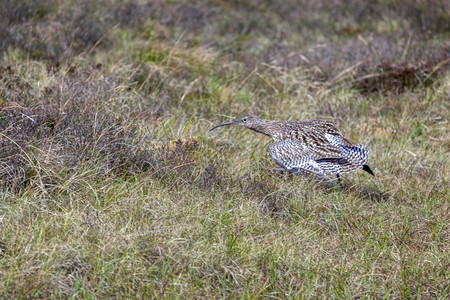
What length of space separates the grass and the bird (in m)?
0.14

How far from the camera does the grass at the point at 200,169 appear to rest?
3.62m

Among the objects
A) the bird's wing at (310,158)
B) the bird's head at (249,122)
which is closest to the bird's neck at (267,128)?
the bird's head at (249,122)

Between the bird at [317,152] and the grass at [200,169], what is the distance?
0.46 feet

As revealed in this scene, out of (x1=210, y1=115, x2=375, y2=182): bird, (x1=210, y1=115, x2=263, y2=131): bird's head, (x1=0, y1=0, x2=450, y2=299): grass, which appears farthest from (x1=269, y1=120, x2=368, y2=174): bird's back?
(x1=210, y1=115, x2=263, y2=131): bird's head

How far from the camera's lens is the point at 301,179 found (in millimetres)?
5094

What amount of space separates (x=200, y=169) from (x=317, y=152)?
1.00 metres

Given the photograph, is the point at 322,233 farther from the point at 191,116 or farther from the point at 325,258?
the point at 191,116

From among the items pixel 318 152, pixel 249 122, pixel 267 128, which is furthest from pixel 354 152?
pixel 249 122

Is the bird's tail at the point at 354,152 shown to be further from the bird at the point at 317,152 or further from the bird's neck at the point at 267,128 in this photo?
the bird's neck at the point at 267,128

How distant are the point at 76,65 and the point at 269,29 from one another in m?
4.17

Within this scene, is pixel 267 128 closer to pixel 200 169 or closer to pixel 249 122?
pixel 249 122

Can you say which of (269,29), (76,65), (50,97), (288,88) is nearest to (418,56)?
(288,88)

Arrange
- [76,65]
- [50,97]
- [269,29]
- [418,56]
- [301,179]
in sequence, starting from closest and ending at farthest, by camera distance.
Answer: [301,179]
[50,97]
[76,65]
[418,56]
[269,29]

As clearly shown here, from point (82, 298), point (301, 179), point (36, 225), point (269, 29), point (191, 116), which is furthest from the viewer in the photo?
point (269, 29)
